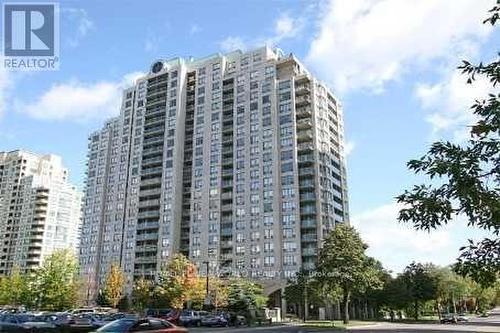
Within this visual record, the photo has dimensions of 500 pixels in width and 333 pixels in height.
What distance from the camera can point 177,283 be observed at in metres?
86.0

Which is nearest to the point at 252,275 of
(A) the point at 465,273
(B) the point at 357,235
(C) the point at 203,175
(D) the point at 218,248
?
(D) the point at 218,248

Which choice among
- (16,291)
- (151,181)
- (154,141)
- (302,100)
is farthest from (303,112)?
(16,291)

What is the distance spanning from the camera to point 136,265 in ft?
417

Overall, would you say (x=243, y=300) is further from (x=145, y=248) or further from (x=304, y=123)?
(x=145, y=248)

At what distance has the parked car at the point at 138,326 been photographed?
58.8ft

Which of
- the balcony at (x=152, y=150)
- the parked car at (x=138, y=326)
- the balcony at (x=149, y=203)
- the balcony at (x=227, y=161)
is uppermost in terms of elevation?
the balcony at (x=152, y=150)

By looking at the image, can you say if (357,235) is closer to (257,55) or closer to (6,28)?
(6,28)

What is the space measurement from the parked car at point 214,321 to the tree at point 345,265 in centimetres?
1677

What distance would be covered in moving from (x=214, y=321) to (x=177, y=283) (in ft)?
93.1

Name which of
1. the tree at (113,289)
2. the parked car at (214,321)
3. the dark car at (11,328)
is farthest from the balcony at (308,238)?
the dark car at (11,328)

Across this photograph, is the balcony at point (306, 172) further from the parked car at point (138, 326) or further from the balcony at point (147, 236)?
the parked car at point (138, 326)

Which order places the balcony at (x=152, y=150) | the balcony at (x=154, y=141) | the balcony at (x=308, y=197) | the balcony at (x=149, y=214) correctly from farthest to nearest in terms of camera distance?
the balcony at (x=154, y=141) → the balcony at (x=152, y=150) → the balcony at (x=149, y=214) → the balcony at (x=308, y=197)

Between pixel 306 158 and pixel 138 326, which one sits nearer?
pixel 138 326

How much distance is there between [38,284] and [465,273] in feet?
321
